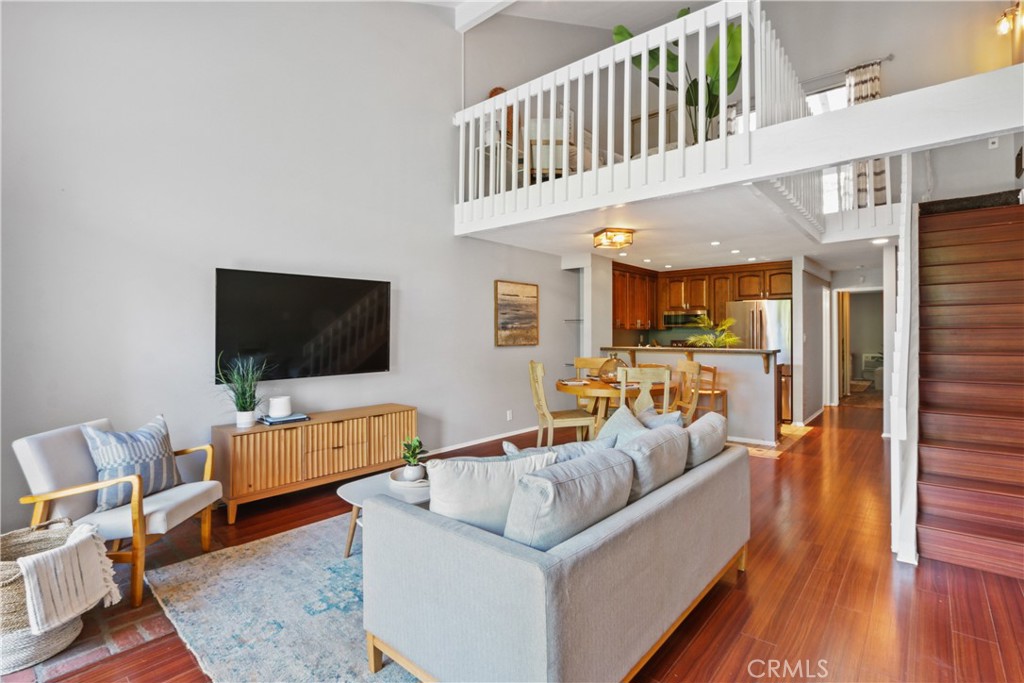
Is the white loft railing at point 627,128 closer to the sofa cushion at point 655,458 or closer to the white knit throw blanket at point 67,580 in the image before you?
the sofa cushion at point 655,458

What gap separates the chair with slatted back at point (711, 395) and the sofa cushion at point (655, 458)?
3448mm

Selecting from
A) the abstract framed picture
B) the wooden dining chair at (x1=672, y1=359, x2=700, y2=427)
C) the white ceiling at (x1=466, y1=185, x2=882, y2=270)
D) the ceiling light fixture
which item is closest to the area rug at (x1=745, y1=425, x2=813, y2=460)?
the wooden dining chair at (x1=672, y1=359, x2=700, y2=427)

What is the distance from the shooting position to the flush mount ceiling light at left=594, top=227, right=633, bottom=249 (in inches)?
178

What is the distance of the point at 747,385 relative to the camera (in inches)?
211

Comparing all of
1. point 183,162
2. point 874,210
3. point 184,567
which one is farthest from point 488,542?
point 874,210

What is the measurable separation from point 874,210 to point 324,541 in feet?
19.2

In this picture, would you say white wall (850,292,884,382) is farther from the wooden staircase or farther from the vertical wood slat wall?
the vertical wood slat wall

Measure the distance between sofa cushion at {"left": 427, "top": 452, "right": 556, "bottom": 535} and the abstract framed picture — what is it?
392 centimetres

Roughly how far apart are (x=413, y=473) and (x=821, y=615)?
6.63 feet

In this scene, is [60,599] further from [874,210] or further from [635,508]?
[874,210]

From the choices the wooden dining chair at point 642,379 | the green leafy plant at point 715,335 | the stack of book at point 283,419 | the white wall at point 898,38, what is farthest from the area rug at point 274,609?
the white wall at point 898,38

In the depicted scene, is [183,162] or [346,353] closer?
[183,162]

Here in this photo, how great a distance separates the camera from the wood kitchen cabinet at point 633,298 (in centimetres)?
683

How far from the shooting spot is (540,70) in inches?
238
